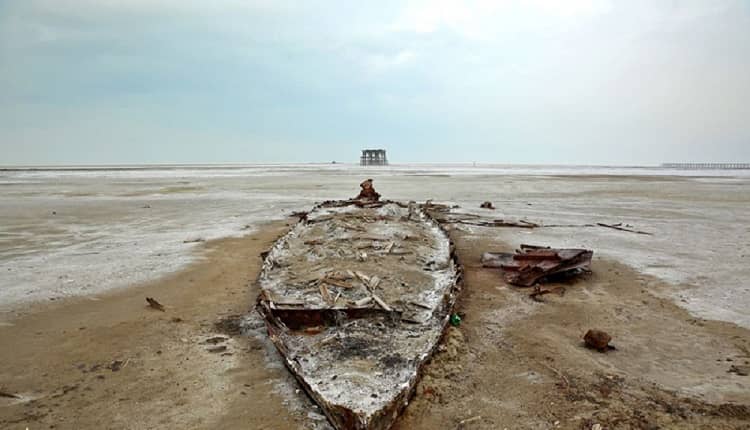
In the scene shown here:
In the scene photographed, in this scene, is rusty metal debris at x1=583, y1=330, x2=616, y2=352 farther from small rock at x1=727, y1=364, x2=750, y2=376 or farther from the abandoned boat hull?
the abandoned boat hull

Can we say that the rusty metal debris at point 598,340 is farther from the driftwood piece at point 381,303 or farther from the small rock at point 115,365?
the small rock at point 115,365

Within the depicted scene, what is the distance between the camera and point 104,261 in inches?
365

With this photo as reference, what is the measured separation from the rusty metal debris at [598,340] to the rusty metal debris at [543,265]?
2.45 metres

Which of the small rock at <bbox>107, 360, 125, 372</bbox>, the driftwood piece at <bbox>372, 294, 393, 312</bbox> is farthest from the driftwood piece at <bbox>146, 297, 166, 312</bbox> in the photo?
the driftwood piece at <bbox>372, 294, 393, 312</bbox>

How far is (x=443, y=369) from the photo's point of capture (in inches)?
178

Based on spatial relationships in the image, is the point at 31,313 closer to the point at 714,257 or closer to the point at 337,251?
the point at 337,251

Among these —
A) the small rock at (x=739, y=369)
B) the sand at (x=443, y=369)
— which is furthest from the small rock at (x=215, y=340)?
the small rock at (x=739, y=369)

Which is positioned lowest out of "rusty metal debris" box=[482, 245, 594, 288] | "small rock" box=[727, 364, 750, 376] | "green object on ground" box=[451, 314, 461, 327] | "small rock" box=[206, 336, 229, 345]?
"small rock" box=[727, 364, 750, 376]

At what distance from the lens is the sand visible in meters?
3.70

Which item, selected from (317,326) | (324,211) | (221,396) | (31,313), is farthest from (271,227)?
(221,396)

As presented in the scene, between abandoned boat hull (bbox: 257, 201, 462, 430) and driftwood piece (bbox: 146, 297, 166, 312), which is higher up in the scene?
abandoned boat hull (bbox: 257, 201, 462, 430)

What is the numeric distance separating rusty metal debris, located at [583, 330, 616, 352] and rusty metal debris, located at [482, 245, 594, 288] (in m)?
2.45

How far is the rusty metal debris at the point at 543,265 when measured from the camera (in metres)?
7.61

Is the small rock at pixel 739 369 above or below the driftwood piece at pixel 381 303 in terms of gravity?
below
